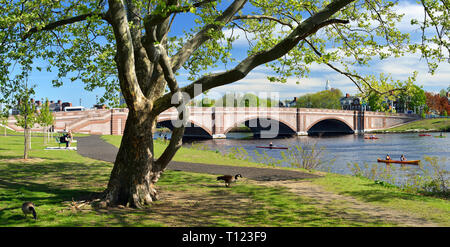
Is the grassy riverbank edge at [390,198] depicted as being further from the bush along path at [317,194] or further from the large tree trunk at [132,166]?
the large tree trunk at [132,166]

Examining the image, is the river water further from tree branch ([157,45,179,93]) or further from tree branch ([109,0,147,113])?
tree branch ([109,0,147,113])

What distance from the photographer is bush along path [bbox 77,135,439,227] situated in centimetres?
836

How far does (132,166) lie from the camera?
360 inches

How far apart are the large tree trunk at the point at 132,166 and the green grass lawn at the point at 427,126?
94.9 m

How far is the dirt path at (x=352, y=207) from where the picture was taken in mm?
8203

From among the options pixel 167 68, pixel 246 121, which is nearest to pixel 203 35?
pixel 167 68

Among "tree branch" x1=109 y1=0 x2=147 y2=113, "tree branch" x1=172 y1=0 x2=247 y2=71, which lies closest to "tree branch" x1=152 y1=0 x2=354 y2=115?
"tree branch" x1=109 y1=0 x2=147 y2=113

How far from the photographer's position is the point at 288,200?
33.2 feet

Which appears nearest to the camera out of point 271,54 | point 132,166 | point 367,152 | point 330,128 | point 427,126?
point 271,54

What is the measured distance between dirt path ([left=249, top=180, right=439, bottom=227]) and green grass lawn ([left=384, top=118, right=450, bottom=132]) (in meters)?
90.0

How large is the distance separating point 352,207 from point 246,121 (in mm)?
69651

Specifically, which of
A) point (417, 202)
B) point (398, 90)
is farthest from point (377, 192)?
point (398, 90)

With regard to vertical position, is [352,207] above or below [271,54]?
below

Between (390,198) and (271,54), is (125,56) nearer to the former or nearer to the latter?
(271,54)
